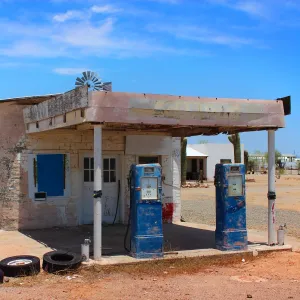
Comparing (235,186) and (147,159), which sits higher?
(147,159)

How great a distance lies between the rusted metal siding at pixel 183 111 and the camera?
8312mm

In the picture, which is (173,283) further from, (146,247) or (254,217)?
(254,217)

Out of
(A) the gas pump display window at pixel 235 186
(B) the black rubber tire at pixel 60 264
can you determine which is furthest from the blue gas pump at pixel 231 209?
(B) the black rubber tire at pixel 60 264

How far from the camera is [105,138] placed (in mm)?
13047

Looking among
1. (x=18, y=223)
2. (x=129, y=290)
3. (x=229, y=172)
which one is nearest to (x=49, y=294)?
(x=129, y=290)

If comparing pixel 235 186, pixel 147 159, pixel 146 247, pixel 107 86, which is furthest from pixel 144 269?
pixel 147 159

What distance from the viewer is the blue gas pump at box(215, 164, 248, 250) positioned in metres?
9.27

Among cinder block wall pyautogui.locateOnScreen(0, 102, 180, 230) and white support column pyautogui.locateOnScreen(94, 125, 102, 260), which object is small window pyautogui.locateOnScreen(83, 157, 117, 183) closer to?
cinder block wall pyautogui.locateOnScreen(0, 102, 180, 230)

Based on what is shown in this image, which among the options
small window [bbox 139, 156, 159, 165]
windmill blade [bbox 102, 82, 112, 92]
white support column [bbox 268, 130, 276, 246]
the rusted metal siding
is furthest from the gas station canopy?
small window [bbox 139, 156, 159, 165]

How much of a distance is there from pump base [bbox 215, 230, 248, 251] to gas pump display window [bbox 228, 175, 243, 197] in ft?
2.39

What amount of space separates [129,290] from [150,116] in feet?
10.4

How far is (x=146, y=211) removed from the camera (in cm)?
862

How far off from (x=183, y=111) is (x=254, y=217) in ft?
29.4

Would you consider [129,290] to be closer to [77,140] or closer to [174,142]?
[77,140]
